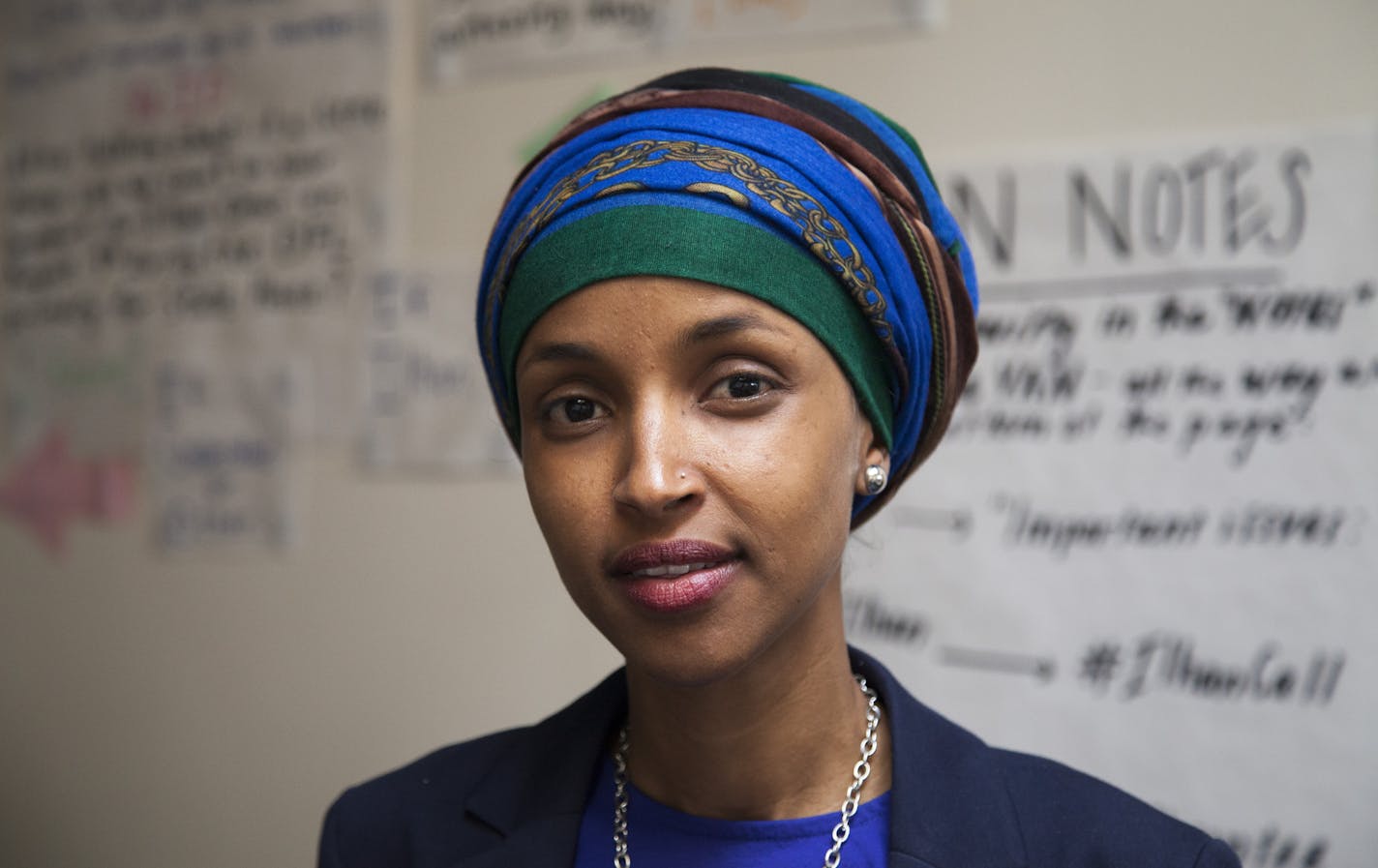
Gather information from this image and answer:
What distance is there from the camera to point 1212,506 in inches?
47.8

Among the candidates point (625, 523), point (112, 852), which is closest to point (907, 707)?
point (625, 523)

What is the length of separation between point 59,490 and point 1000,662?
1.50 m

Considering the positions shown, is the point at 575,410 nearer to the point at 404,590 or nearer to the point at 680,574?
the point at 680,574

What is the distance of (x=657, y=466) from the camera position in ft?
2.11

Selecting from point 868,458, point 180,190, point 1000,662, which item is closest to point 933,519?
point 1000,662

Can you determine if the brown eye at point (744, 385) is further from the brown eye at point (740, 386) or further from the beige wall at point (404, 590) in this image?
the beige wall at point (404, 590)

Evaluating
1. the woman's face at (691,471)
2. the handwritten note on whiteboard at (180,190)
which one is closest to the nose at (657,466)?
the woman's face at (691,471)

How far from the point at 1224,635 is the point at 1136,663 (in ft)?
0.31

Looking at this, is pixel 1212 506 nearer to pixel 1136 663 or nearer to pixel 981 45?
pixel 1136 663

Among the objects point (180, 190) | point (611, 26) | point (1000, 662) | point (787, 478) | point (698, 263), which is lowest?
point (1000, 662)

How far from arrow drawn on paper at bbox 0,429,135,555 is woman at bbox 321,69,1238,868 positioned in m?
1.18

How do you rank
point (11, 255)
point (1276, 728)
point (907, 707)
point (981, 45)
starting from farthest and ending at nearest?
point (11, 255), point (981, 45), point (1276, 728), point (907, 707)

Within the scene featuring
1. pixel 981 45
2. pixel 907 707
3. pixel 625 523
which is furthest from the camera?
pixel 981 45

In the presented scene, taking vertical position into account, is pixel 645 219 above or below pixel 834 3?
below
